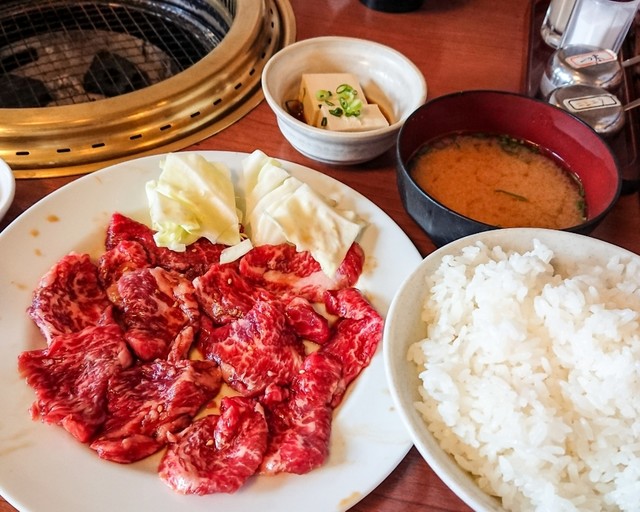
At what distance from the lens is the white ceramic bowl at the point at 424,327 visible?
132cm

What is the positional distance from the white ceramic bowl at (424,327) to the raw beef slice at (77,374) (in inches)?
31.7

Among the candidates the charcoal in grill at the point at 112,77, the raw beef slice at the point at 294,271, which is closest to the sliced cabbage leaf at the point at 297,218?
the raw beef slice at the point at 294,271

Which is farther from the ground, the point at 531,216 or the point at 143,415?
the point at 531,216

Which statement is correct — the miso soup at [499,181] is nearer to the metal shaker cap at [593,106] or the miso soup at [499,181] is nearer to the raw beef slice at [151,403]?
the metal shaker cap at [593,106]

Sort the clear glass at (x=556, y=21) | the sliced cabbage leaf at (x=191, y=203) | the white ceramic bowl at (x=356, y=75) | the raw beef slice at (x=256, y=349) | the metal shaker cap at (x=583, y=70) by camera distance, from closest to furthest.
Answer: the raw beef slice at (x=256, y=349)
the sliced cabbage leaf at (x=191, y=203)
the white ceramic bowl at (x=356, y=75)
the metal shaker cap at (x=583, y=70)
the clear glass at (x=556, y=21)

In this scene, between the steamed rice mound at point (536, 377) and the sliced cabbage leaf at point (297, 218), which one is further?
the sliced cabbage leaf at point (297, 218)

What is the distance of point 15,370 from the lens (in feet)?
5.42

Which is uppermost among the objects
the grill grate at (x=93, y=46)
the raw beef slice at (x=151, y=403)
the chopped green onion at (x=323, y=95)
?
the chopped green onion at (x=323, y=95)

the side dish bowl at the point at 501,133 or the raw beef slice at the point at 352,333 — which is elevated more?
the side dish bowl at the point at 501,133

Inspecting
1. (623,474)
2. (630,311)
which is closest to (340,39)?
(630,311)

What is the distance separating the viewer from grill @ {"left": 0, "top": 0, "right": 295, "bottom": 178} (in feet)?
7.29

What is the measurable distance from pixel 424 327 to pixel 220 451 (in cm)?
65

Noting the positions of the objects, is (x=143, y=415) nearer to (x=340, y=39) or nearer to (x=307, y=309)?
(x=307, y=309)

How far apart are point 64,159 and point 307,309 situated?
44.2 inches
